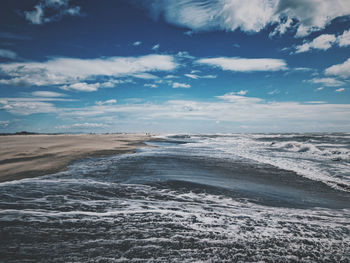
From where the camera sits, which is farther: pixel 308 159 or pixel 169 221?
pixel 308 159

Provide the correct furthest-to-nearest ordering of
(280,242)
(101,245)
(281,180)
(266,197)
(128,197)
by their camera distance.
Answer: (281,180) → (266,197) → (128,197) → (280,242) → (101,245)

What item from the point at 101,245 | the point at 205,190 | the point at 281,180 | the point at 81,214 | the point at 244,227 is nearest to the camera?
the point at 101,245

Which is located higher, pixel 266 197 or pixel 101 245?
pixel 101 245

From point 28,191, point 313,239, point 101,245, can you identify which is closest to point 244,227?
point 313,239

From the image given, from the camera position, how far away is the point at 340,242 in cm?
299

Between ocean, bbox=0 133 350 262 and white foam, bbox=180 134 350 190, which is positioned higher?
ocean, bbox=0 133 350 262

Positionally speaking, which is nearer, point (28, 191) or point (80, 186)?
point (28, 191)

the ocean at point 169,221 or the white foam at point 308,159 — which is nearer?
the ocean at point 169,221

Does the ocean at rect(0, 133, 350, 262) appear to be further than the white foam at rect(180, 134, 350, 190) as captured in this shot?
No

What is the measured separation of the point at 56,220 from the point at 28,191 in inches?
94.1

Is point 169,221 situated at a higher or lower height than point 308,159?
higher

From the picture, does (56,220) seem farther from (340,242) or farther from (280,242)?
(340,242)

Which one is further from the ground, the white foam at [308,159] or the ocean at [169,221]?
the ocean at [169,221]

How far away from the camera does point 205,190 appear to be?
590 cm
